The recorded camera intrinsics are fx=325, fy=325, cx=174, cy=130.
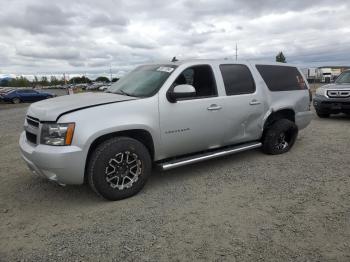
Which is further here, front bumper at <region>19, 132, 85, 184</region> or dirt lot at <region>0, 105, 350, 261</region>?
front bumper at <region>19, 132, 85, 184</region>

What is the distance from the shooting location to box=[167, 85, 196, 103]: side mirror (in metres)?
4.35

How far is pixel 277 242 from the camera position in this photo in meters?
3.08

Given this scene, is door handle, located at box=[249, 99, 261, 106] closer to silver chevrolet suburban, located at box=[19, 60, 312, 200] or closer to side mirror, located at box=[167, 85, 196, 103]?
silver chevrolet suburban, located at box=[19, 60, 312, 200]

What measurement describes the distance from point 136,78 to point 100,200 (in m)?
2.00

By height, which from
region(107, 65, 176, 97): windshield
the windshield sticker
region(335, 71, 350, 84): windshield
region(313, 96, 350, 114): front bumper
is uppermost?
the windshield sticker

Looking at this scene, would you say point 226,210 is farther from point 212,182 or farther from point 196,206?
point 212,182

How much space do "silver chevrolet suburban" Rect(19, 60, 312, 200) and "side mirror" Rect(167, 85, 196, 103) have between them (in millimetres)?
13

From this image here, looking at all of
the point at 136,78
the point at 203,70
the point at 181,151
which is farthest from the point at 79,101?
the point at 203,70

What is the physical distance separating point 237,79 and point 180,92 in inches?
56.2

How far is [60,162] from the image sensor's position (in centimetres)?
366

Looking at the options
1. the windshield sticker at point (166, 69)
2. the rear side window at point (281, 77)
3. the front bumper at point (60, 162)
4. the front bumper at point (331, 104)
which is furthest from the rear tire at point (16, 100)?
the front bumper at point (60, 162)

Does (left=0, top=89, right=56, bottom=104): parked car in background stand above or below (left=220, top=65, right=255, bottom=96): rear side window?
below

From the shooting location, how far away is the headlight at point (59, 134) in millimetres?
3688

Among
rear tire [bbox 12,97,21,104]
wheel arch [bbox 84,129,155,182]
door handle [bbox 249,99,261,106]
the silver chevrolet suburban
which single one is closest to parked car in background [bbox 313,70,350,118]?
the silver chevrolet suburban
